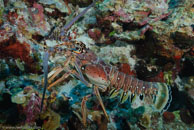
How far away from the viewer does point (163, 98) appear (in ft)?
12.3

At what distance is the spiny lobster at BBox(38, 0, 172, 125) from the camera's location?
10.1 ft

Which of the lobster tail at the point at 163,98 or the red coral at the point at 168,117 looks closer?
the lobster tail at the point at 163,98

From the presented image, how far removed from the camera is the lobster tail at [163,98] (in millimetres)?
3686

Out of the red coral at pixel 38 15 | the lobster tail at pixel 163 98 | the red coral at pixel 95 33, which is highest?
the red coral at pixel 38 15

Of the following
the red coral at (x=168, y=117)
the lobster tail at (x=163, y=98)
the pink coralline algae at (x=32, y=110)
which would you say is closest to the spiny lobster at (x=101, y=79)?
the lobster tail at (x=163, y=98)

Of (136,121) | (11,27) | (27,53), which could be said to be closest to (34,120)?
(27,53)

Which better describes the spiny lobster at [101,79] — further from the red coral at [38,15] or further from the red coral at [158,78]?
the red coral at [38,15]

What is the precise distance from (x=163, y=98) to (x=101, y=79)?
1776mm

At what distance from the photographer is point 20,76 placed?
12.7ft

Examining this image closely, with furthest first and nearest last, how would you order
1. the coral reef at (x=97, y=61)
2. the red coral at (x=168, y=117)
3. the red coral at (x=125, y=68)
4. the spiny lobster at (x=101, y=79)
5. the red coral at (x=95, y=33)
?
the red coral at (x=95, y=33), the red coral at (x=125, y=68), the red coral at (x=168, y=117), the spiny lobster at (x=101, y=79), the coral reef at (x=97, y=61)

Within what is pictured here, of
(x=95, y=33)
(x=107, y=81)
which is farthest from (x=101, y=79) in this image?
(x=95, y=33)

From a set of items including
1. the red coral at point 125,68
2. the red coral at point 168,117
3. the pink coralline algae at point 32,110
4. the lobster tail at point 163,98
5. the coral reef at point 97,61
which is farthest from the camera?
the red coral at point 125,68

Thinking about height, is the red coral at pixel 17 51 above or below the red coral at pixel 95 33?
below

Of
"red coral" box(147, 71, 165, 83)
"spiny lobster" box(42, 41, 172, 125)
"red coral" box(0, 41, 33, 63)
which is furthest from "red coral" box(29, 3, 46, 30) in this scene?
"red coral" box(147, 71, 165, 83)
